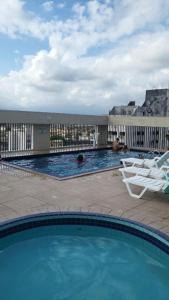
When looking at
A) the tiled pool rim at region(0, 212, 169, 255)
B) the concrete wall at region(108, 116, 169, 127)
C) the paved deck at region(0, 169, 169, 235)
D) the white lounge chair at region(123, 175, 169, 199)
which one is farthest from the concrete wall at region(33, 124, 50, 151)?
the tiled pool rim at region(0, 212, 169, 255)

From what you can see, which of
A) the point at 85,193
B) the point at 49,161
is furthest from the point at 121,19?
the point at 85,193

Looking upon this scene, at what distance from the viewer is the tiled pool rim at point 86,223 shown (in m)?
4.06

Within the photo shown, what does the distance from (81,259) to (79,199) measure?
1.60 metres

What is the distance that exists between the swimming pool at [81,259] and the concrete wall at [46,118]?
8.54m

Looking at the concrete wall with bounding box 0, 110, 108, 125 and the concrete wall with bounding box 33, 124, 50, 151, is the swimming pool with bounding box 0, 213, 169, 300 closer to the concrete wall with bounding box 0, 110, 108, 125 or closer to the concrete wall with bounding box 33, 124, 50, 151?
the concrete wall with bounding box 0, 110, 108, 125

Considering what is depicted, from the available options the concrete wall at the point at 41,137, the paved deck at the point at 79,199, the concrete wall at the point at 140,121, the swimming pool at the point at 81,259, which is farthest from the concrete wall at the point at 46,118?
the swimming pool at the point at 81,259

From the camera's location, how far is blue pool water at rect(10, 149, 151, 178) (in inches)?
380

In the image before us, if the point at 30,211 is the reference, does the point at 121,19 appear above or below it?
above

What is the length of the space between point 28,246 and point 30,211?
0.66 m

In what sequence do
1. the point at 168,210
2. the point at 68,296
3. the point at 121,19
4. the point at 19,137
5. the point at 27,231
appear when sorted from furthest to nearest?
the point at 19,137
the point at 121,19
the point at 168,210
the point at 27,231
the point at 68,296

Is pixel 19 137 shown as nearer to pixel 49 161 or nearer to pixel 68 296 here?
pixel 49 161

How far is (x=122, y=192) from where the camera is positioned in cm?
616

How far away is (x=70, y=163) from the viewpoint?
443 inches

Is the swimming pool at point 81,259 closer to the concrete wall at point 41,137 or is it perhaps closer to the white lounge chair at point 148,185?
the white lounge chair at point 148,185
